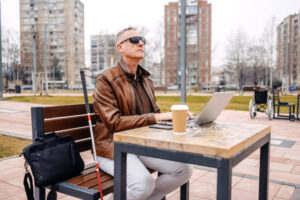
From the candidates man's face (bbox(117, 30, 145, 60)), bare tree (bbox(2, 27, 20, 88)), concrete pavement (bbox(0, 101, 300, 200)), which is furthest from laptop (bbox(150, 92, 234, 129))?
bare tree (bbox(2, 27, 20, 88))

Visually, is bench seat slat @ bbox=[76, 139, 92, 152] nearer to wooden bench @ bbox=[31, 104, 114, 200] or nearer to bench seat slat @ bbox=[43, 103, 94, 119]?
wooden bench @ bbox=[31, 104, 114, 200]

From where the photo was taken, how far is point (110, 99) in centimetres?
215

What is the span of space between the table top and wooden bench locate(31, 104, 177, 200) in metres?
0.46

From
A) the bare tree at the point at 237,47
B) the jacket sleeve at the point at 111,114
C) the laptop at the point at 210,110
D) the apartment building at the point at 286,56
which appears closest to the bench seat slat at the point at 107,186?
the jacket sleeve at the point at 111,114

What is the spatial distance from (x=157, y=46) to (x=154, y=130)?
39070 millimetres

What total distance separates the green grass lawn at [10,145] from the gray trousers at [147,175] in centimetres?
327

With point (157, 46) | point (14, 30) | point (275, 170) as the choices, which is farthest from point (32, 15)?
point (275, 170)

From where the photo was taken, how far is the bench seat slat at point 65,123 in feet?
7.11

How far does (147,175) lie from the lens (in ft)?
6.22

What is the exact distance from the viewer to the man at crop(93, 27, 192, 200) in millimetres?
1916

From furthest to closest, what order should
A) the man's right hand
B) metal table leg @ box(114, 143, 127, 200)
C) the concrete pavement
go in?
the concrete pavement, the man's right hand, metal table leg @ box(114, 143, 127, 200)

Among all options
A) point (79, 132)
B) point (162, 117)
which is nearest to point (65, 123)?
point (79, 132)

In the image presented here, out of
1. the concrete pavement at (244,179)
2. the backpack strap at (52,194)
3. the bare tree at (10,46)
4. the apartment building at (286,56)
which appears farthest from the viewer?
the bare tree at (10,46)

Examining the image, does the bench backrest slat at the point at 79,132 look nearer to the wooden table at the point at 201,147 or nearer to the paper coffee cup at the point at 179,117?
the wooden table at the point at 201,147
